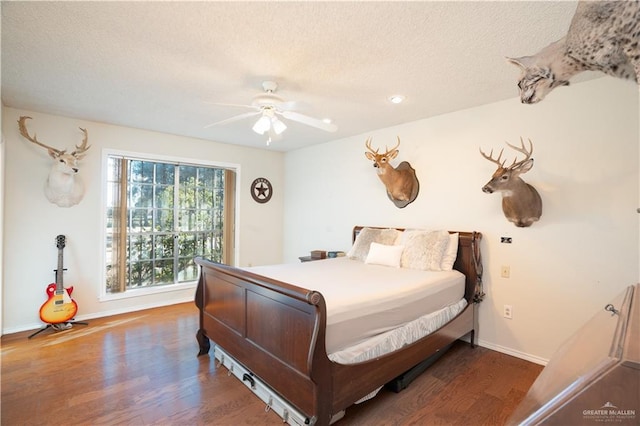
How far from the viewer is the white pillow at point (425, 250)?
9.95ft

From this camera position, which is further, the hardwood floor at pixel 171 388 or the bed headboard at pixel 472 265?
the bed headboard at pixel 472 265

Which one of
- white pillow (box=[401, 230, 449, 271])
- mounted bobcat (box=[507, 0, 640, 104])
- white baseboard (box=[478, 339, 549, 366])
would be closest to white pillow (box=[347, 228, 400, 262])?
white pillow (box=[401, 230, 449, 271])

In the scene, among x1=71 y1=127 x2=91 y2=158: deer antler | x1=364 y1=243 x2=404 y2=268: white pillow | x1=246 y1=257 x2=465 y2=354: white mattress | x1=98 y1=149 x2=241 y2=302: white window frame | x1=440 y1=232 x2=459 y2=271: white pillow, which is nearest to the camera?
x1=246 y1=257 x2=465 y2=354: white mattress

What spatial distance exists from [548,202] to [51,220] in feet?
18.0

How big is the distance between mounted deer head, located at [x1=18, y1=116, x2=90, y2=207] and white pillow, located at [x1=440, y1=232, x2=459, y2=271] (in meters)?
4.44

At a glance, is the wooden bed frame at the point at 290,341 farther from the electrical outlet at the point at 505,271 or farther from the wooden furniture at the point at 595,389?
the wooden furniture at the point at 595,389

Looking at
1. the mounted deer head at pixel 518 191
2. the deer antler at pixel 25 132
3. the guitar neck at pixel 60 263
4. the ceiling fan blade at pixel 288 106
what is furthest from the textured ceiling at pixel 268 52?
the guitar neck at pixel 60 263

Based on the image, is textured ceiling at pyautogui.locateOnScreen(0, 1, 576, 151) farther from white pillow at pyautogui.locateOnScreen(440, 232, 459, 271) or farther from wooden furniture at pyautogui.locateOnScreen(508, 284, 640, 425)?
wooden furniture at pyautogui.locateOnScreen(508, 284, 640, 425)

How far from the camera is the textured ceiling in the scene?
170 cm

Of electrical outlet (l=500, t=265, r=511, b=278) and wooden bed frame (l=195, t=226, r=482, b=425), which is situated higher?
electrical outlet (l=500, t=265, r=511, b=278)

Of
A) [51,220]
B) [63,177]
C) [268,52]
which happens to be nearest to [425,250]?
[268,52]

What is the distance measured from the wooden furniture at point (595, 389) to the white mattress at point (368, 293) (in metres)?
1.05

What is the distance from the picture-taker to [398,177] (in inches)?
145

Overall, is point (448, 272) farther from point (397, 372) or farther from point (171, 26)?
point (171, 26)
